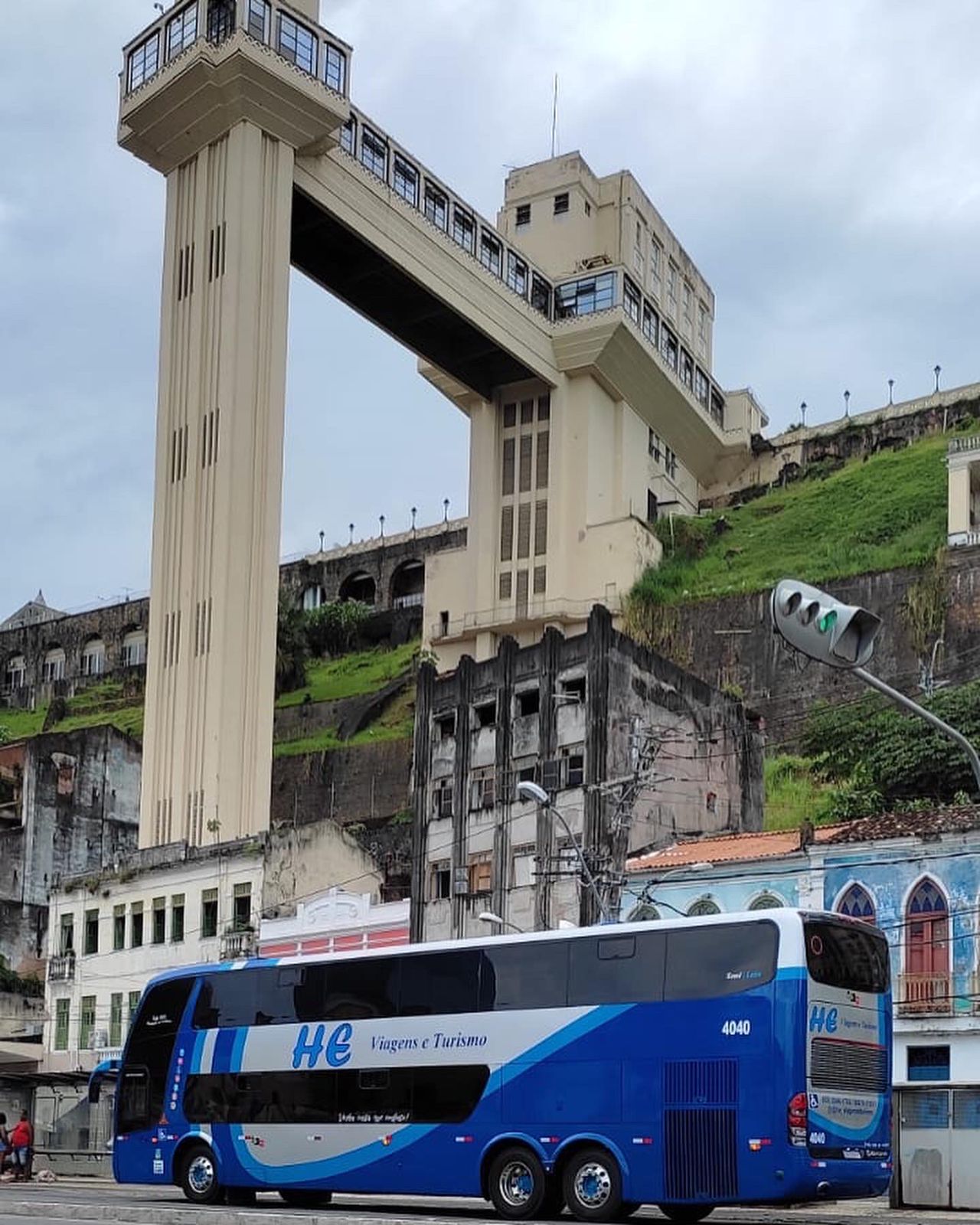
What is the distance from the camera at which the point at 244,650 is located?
67.2 metres

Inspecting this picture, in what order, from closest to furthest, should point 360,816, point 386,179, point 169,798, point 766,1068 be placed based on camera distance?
point 766,1068 → point 169,798 → point 386,179 → point 360,816

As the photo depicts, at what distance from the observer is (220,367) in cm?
6888

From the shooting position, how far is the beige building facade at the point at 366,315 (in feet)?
221

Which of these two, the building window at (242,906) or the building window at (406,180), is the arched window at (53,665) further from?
the building window at (242,906)

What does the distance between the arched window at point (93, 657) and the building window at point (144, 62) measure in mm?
61485

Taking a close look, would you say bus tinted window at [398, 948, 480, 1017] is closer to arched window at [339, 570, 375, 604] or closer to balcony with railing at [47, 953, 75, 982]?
balcony with railing at [47, 953, 75, 982]

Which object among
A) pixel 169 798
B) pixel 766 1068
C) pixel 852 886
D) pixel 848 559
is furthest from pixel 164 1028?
pixel 848 559

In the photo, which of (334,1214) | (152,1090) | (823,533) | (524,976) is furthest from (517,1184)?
(823,533)

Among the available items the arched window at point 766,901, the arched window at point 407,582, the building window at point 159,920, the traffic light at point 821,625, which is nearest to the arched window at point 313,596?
the arched window at point 407,582

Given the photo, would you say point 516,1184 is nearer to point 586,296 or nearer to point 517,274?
point 517,274

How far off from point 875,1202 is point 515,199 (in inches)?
2796

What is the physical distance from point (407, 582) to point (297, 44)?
→ 5178cm

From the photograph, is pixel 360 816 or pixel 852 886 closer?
pixel 852 886

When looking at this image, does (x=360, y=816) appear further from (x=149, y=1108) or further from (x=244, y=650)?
(x=149, y=1108)
